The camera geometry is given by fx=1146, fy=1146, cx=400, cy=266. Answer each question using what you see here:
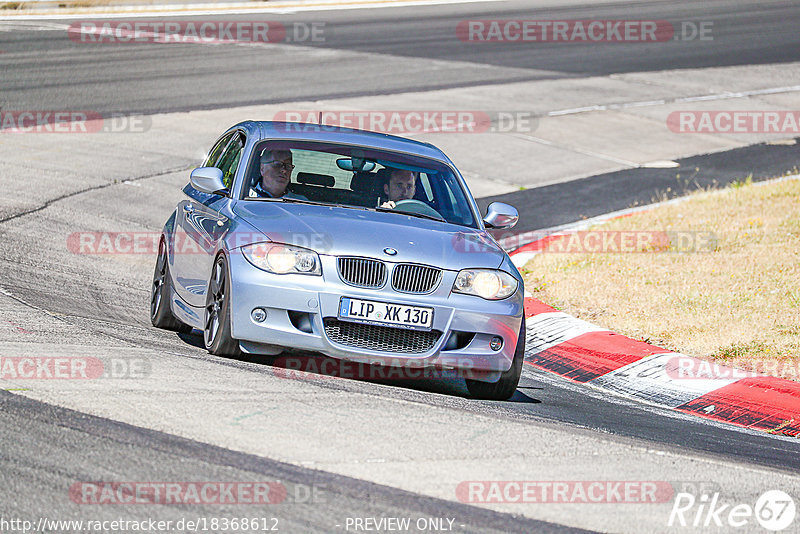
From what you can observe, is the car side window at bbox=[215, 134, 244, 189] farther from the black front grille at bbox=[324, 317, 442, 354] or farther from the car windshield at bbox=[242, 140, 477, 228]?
the black front grille at bbox=[324, 317, 442, 354]

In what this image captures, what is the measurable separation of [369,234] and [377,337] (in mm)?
671

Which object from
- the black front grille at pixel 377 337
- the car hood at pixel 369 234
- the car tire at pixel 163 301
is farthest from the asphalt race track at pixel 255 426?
the car hood at pixel 369 234

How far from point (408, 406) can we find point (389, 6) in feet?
104

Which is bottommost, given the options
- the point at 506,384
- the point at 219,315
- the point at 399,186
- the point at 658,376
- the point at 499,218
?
the point at 658,376

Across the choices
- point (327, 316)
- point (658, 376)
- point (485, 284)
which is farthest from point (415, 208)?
point (658, 376)

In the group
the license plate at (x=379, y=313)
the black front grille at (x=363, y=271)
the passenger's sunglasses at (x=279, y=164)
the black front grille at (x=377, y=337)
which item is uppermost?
the passenger's sunglasses at (x=279, y=164)

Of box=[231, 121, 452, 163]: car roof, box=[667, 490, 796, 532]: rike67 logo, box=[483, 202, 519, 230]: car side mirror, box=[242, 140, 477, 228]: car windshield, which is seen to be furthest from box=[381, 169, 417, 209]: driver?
box=[667, 490, 796, 532]: rike67 logo

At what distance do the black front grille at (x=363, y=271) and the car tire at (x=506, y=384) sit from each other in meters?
1.08

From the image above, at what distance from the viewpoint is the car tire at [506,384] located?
739 cm

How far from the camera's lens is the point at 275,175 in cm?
804

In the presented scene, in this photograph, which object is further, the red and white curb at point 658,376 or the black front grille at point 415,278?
the red and white curb at point 658,376

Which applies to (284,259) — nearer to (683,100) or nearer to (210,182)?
(210,182)

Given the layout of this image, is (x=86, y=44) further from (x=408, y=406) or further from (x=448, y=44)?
(x=408, y=406)

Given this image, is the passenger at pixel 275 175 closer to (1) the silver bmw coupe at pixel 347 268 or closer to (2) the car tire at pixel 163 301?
(1) the silver bmw coupe at pixel 347 268
